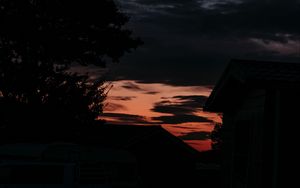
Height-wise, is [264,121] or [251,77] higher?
[251,77]

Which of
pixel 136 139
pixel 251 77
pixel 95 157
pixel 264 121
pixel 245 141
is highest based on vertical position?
pixel 251 77

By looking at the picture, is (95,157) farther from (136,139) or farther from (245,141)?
(245,141)

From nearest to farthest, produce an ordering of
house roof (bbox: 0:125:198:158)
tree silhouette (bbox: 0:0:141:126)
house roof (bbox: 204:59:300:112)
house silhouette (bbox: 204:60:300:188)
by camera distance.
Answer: house roof (bbox: 204:59:300:112) → house silhouette (bbox: 204:60:300:188) → tree silhouette (bbox: 0:0:141:126) → house roof (bbox: 0:125:198:158)

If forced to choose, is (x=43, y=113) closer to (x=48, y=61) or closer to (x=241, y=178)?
(x=48, y=61)

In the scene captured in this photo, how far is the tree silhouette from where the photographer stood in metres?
27.5

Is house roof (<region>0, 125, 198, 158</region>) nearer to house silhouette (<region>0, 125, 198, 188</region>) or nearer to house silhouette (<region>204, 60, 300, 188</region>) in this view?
house silhouette (<region>0, 125, 198, 188</region>)

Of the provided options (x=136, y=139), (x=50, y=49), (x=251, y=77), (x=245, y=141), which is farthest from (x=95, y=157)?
(x=251, y=77)

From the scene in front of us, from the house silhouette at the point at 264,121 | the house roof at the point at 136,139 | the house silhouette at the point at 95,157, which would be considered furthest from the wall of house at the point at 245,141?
the house roof at the point at 136,139

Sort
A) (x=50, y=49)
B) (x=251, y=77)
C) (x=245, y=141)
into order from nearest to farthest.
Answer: (x=251, y=77) < (x=245, y=141) < (x=50, y=49)

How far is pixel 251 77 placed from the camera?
31.7ft

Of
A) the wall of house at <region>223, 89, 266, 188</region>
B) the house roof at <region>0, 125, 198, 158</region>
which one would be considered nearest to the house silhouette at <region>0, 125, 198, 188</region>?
the house roof at <region>0, 125, 198, 158</region>

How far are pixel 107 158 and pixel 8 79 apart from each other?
8079mm

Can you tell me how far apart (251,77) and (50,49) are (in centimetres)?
1990

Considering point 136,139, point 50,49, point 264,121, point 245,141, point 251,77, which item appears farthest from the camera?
point 136,139
